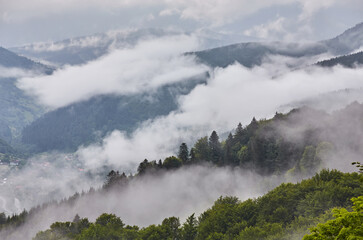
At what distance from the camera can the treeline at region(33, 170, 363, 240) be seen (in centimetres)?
6444

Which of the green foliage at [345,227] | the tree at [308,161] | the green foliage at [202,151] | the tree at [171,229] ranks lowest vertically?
the tree at [171,229]

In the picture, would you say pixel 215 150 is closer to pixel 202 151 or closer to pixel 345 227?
pixel 202 151

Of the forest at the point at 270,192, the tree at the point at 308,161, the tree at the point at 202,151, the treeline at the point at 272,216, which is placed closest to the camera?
the treeline at the point at 272,216

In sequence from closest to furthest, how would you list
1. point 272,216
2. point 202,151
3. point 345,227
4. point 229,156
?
point 345,227 → point 272,216 → point 229,156 → point 202,151

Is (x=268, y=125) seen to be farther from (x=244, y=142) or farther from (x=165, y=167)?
(x=165, y=167)

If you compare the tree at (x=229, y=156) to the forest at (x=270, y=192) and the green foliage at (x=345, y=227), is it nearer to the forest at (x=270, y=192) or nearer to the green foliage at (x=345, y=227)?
the forest at (x=270, y=192)

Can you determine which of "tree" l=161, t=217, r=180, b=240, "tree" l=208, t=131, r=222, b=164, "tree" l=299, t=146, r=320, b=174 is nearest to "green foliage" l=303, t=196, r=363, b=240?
"tree" l=161, t=217, r=180, b=240

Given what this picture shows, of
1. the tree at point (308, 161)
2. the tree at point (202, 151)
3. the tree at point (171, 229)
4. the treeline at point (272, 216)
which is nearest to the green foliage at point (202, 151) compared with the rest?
the tree at point (202, 151)

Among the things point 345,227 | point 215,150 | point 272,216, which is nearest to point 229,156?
point 215,150

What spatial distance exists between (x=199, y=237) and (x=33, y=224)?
9988 cm

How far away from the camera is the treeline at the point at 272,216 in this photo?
2537 inches

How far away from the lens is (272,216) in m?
71.9

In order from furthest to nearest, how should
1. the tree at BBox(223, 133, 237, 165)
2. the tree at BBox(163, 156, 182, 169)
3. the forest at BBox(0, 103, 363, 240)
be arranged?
the tree at BBox(163, 156, 182, 169), the tree at BBox(223, 133, 237, 165), the forest at BBox(0, 103, 363, 240)

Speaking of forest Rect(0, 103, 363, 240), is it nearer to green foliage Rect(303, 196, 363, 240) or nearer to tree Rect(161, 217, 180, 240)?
green foliage Rect(303, 196, 363, 240)
